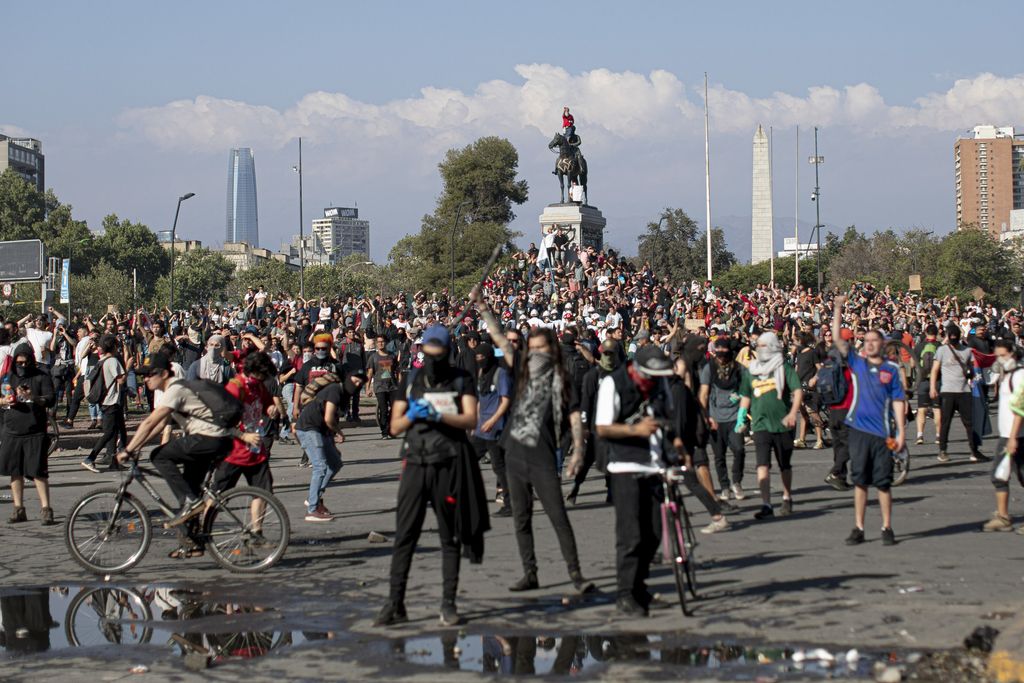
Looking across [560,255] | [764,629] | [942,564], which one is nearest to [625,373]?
[764,629]

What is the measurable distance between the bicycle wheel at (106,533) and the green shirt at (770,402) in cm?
539

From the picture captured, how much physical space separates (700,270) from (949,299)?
72484mm

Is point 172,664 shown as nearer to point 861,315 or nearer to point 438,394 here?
point 438,394

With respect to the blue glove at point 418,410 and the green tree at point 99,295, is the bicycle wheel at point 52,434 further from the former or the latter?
the green tree at point 99,295

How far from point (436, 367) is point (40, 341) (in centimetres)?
1543

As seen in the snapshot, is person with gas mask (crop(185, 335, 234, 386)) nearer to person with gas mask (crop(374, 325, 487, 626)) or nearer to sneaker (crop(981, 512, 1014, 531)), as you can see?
person with gas mask (crop(374, 325, 487, 626))

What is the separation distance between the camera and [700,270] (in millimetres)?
110188

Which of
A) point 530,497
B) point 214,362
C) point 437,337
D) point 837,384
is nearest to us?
point 437,337

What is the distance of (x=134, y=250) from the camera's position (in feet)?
442

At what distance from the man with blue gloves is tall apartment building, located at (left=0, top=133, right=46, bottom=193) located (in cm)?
17311

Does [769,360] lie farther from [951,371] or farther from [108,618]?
[108,618]

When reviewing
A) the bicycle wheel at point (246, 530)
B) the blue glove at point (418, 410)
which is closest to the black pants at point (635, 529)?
the blue glove at point (418, 410)

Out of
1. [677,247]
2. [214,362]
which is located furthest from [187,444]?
[677,247]

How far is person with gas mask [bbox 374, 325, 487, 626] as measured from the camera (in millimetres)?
7773
